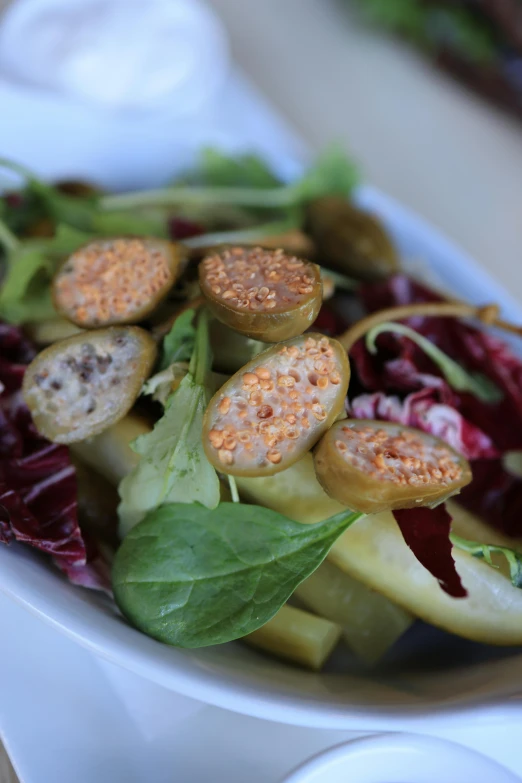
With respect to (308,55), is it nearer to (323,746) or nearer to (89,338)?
(89,338)

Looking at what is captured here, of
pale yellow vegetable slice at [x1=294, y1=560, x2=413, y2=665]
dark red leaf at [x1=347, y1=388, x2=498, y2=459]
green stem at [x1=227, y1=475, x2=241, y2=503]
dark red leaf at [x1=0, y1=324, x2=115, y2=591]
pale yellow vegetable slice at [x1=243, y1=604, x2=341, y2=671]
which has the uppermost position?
dark red leaf at [x1=347, y1=388, x2=498, y2=459]

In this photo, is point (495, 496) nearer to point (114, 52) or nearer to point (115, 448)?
point (115, 448)

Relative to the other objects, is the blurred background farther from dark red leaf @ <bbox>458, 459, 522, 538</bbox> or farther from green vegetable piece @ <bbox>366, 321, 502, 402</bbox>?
dark red leaf @ <bbox>458, 459, 522, 538</bbox>

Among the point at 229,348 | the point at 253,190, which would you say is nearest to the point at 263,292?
the point at 229,348

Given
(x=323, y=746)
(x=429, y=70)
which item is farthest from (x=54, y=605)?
(x=429, y=70)

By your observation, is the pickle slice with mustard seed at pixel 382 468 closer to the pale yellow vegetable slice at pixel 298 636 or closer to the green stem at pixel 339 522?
the green stem at pixel 339 522

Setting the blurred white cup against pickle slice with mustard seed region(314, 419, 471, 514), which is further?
the blurred white cup

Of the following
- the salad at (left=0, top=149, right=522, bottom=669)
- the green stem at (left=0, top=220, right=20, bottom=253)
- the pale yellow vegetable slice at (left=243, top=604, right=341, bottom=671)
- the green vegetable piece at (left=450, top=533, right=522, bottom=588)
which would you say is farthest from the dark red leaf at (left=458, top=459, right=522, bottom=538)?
the green stem at (left=0, top=220, right=20, bottom=253)

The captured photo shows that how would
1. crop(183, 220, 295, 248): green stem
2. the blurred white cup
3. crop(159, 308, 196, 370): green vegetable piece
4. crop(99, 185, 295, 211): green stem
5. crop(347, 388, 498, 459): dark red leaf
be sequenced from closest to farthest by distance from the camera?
crop(159, 308, 196, 370): green vegetable piece → crop(347, 388, 498, 459): dark red leaf → crop(183, 220, 295, 248): green stem → crop(99, 185, 295, 211): green stem → the blurred white cup
